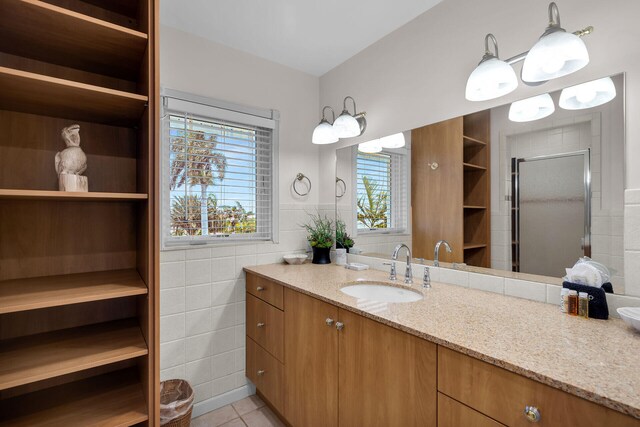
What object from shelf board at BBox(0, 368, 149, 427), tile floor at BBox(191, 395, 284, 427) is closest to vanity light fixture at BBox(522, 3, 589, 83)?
shelf board at BBox(0, 368, 149, 427)

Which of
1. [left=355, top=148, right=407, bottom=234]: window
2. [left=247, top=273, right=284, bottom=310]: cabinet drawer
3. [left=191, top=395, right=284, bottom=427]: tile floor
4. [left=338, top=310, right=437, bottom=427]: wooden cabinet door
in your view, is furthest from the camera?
[left=355, top=148, right=407, bottom=234]: window

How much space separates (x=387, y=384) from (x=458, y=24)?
1785 mm

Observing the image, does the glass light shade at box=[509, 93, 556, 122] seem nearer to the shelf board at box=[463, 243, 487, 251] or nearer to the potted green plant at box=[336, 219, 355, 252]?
the shelf board at box=[463, 243, 487, 251]

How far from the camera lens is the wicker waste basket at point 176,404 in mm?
1582

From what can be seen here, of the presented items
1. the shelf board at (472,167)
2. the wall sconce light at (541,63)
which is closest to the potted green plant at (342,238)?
the shelf board at (472,167)

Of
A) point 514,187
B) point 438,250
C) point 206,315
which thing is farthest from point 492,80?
point 206,315

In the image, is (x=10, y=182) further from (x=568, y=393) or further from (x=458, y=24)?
(x=458, y=24)

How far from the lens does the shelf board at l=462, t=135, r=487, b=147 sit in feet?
5.14

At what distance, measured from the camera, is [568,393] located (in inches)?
27.4

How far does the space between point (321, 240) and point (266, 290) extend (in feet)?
2.01

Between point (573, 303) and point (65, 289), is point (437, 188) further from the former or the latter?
point (65, 289)

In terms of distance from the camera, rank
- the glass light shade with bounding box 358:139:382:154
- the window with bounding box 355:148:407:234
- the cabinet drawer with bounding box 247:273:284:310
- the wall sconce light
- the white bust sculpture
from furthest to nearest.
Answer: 1. the glass light shade with bounding box 358:139:382:154
2. the window with bounding box 355:148:407:234
3. the cabinet drawer with bounding box 247:273:284:310
4. the white bust sculpture
5. the wall sconce light

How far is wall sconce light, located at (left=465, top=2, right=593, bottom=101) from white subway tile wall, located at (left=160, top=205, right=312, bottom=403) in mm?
1670

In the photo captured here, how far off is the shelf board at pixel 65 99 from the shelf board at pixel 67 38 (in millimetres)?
193
